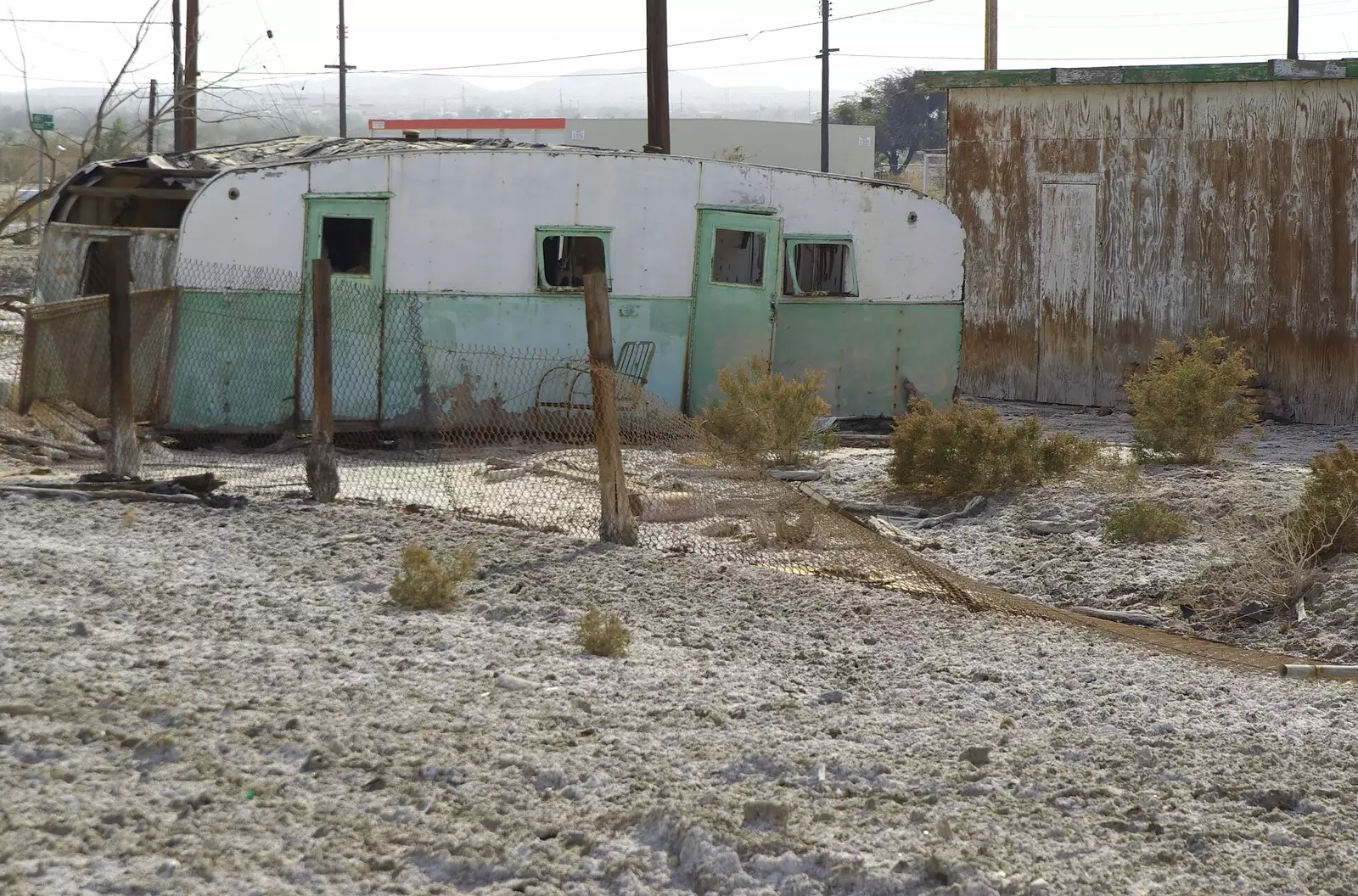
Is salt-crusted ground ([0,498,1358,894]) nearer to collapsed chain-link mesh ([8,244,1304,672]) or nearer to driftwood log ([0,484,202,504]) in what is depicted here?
driftwood log ([0,484,202,504])

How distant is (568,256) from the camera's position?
1230cm

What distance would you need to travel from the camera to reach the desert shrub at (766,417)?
36.4 ft

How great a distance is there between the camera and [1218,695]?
553 cm

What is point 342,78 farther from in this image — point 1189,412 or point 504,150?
point 1189,412

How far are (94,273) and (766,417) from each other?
5.56 metres

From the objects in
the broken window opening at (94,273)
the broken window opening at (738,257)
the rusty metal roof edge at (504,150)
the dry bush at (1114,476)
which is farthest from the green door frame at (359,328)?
the dry bush at (1114,476)

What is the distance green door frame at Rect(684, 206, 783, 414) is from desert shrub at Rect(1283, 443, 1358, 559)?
546 centimetres

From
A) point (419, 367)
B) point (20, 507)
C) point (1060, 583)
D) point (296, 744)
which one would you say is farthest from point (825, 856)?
point (419, 367)

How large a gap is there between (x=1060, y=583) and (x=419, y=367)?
18.4 feet

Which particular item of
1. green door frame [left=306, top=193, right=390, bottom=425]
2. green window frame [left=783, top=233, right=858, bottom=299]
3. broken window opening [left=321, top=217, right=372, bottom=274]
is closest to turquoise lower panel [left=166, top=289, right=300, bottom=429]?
green door frame [left=306, top=193, right=390, bottom=425]

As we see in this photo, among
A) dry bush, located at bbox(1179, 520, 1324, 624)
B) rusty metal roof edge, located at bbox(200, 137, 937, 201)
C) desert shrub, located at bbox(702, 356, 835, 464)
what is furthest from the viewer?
rusty metal roof edge, located at bbox(200, 137, 937, 201)

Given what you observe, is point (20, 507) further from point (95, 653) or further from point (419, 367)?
point (419, 367)

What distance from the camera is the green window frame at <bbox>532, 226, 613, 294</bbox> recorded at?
12.0m

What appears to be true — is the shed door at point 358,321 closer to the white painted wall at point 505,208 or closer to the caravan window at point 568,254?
the white painted wall at point 505,208
